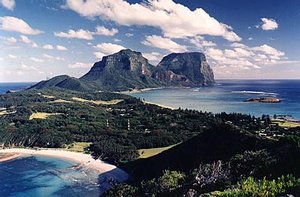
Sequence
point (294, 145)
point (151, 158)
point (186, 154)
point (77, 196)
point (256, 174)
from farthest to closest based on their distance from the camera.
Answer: point (151, 158) < point (186, 154) < point (77, 196) < point (294, 145) < point (256, 174)

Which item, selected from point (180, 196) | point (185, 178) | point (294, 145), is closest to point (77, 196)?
point (185, 178)

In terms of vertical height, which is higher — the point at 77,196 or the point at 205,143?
the point at 205,143

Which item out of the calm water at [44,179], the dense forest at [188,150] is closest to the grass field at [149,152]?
the dense forest at [188,150]

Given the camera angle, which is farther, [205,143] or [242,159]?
[205,143]

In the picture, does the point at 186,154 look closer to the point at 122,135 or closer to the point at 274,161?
the point at 274,161

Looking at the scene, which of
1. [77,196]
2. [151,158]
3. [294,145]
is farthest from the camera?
[151,158]

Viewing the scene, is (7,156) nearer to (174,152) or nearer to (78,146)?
(78,146)

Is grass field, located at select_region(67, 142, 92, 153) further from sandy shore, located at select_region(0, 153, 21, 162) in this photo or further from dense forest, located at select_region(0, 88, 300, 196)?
sandy shore, located at select_region(0, 153, 21, 162)
